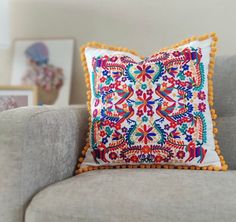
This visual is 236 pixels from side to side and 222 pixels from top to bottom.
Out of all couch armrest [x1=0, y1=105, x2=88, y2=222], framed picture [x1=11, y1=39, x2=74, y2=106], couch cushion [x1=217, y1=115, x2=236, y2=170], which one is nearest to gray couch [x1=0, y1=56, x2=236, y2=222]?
couch armrest [x1=0, y1=105, x2=88, y2=222]

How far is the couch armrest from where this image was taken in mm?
1092

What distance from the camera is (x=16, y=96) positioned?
6.84 feet

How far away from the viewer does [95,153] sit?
1335 millimetres

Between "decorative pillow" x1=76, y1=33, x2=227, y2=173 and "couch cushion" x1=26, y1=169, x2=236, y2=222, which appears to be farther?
"decorative pillow" x1=76, y1=33, x2=227, y2=173

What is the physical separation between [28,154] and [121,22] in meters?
1.27

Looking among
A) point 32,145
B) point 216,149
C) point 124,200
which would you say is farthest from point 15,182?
point 216,149

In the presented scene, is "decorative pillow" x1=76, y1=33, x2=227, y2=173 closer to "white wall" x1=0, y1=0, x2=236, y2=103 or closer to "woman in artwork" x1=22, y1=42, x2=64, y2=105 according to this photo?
"white wall" x1=0, y1=0, x2=236, y2=103

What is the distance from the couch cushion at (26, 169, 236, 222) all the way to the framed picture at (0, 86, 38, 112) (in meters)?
0.99

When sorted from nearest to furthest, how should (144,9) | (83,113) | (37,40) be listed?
(83,113) < (144,9) < (37,40)

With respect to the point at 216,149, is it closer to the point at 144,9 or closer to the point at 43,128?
the point at 43,128

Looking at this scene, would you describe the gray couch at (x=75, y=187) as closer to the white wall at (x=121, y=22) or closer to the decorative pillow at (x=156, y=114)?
the decorative pillow at (x=156, y=114)

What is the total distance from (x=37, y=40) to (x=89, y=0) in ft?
1.22

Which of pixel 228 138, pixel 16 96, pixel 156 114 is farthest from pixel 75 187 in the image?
pixel 16 96

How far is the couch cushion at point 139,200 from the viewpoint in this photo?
0.98 meters
